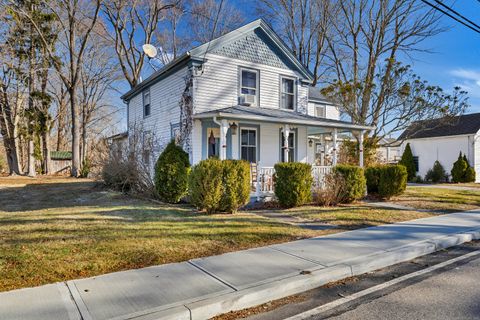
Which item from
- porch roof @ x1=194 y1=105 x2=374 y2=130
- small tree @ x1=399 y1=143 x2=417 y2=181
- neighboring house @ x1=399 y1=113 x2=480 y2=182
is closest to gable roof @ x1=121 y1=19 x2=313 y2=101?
porch roof @ x1=194 y1=105 x2=374 y2=130

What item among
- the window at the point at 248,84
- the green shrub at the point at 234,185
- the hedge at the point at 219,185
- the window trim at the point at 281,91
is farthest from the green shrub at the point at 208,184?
the window trim at the point at 281,91

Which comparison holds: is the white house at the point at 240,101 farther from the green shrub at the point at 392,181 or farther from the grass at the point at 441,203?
the grass at the point at 441,203

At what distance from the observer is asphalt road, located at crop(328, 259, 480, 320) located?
317 centimetres

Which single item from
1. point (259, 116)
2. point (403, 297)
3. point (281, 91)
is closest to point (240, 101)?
point (281, 91)

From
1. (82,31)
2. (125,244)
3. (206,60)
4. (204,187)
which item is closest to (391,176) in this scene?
(204,187)

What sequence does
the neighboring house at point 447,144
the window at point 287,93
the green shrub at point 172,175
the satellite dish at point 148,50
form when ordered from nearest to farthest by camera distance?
the green shrub at point 172,175
the window at point 287,93
the satellite dish at point 148,50
the neighboring house at point 447,144

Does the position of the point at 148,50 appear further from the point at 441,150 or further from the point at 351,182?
the point at 441,150

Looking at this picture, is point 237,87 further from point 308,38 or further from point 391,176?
point 308,38

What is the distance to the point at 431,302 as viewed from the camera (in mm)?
3463

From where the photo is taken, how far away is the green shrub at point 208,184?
7.88 metres

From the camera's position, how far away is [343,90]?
51.7 ft

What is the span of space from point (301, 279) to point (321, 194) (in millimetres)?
6201

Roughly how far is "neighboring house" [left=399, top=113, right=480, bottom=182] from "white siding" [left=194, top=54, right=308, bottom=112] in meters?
13.5

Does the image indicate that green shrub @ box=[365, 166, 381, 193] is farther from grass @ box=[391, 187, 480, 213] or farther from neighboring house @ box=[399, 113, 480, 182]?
neighboring house @ box=[399, 113, 480, 182]
